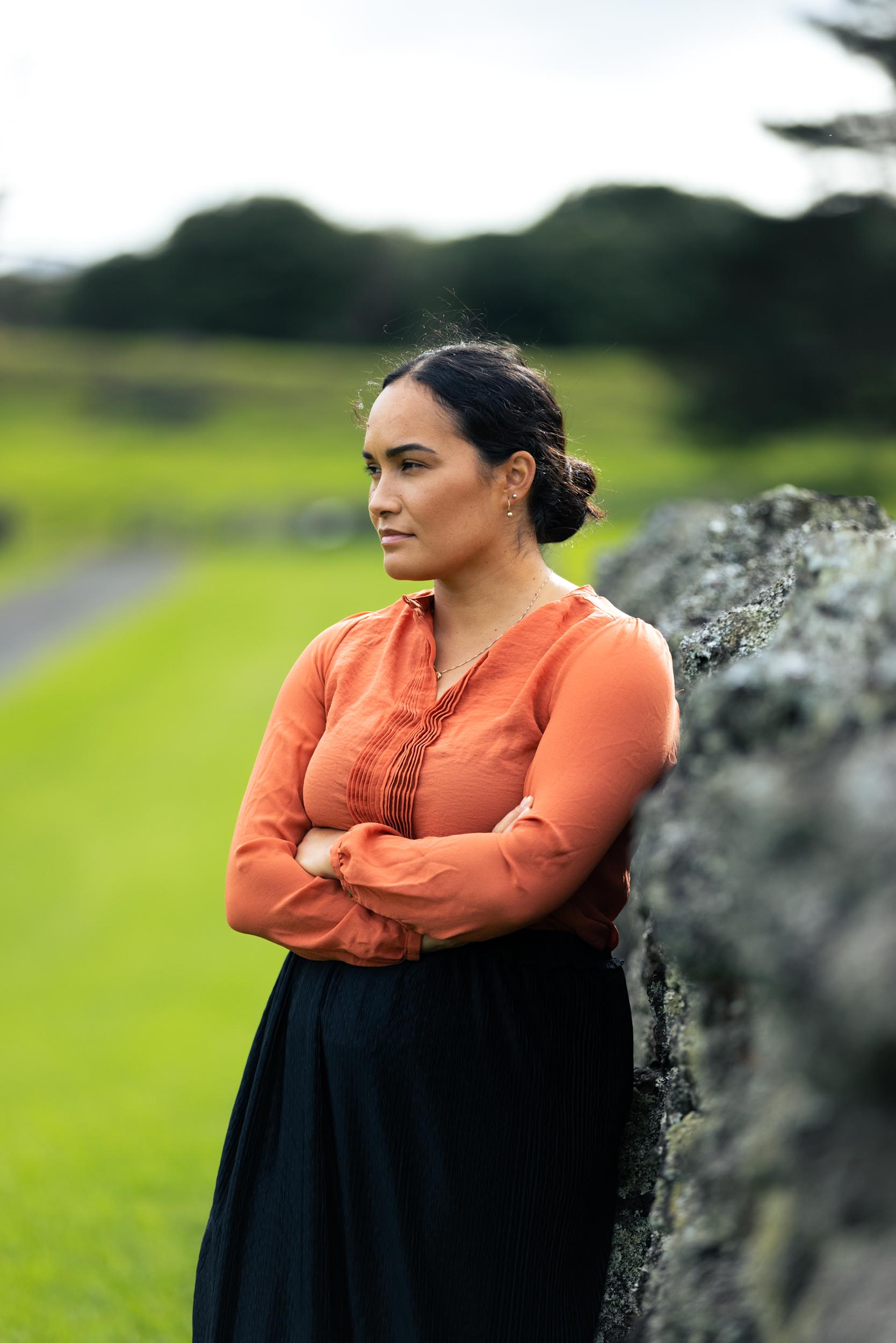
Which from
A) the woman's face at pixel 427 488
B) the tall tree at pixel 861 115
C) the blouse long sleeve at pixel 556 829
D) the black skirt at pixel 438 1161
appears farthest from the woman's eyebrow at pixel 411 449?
the tall tree at pixel 861 115

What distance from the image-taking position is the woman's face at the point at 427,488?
190cm

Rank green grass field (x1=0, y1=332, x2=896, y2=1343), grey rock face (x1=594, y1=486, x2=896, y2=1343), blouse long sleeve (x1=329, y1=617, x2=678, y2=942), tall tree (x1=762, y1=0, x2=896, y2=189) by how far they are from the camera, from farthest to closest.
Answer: tall tree (x1=762, y1=0, x2=896, y2=189) → green grass field (x1=0, y1=332, x2=896, y2=1343) → blouse long sleeve (x1=329, y1=617, x2=678, y2=942) → grey rock face (x1=594, y1=486, x2=896, y2=1343)

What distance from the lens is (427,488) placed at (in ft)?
6.23

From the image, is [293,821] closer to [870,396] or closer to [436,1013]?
[436,1013]

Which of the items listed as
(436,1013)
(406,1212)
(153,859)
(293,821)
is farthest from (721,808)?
(153,859)

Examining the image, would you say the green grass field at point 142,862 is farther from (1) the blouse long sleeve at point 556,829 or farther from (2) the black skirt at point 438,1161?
(2) the black skirt at point 438,1161

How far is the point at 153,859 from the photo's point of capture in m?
8.93

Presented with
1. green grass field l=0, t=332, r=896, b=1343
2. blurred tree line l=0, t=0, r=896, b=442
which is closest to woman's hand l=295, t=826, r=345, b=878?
green grass field l=0, t=332, r=896, b=1343

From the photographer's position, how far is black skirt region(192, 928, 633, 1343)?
1.63m

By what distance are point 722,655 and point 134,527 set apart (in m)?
27.0

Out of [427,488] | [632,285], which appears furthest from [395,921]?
[632,285]

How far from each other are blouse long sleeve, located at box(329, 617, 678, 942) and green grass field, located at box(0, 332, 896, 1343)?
79cm

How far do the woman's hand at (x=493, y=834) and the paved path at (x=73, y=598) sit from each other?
1318 cm

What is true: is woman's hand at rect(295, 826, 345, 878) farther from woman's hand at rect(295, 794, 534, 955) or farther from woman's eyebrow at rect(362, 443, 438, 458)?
woman's eyebrow at rect(362, 443, 438, 458)
